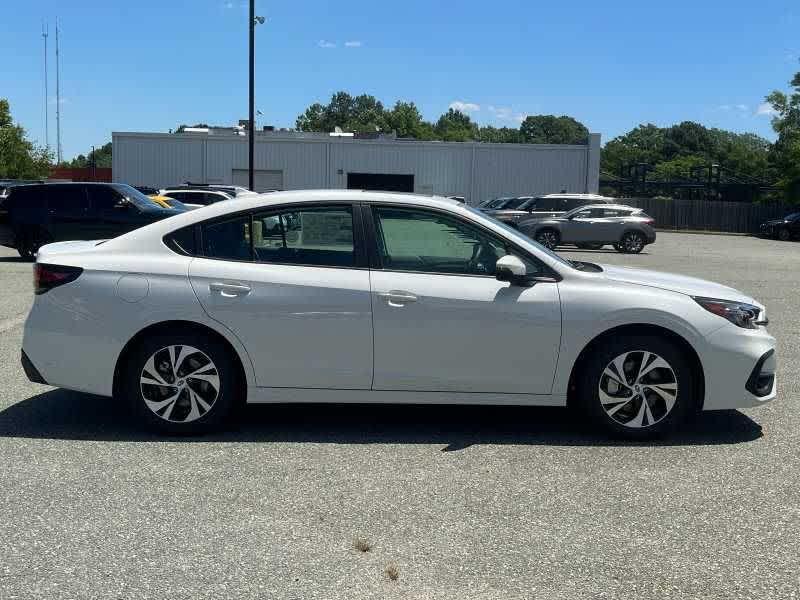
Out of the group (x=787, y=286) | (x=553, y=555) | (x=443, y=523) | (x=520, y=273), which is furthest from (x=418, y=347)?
(x=787, y=286)

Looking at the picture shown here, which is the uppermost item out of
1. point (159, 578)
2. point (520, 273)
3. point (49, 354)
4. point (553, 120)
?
point (553, 120)

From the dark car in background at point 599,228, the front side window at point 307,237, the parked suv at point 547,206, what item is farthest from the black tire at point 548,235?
the front side window at point 307,237

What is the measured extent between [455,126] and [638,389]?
16142 cm

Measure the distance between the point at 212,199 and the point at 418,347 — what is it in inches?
872

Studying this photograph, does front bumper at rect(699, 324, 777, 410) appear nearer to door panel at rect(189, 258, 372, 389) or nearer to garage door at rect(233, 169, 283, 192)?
door panel at rect(189, 258, 372, 389)

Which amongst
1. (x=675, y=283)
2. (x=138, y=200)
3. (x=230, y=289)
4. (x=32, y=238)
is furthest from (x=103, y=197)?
(x=675, y=283)

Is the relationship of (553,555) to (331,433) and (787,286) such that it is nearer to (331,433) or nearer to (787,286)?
(331,433)

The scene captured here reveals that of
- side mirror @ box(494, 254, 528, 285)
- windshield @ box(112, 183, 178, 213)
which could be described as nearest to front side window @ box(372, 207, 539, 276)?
side mirror @ box(494, 254, 528, 285)

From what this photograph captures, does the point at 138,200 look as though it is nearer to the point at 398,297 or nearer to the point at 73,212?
the point at 73,212

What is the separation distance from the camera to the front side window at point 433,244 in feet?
17.4

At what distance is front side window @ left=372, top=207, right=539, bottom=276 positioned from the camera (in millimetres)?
5305

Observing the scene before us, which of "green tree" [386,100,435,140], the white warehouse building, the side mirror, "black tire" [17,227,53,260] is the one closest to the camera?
the side mirror

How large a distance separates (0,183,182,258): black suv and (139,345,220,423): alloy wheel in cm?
1101

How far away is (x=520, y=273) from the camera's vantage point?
16.9 feet
